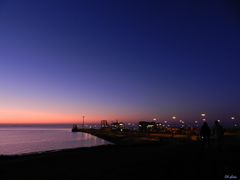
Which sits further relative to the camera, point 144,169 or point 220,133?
point 220,133

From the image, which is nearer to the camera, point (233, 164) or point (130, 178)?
point (130, 178)

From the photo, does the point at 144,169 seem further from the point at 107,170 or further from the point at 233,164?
the point at 233,164

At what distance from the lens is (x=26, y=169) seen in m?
19.4

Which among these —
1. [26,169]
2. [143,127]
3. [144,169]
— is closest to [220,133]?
[144,169]

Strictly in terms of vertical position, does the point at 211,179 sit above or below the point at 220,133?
below

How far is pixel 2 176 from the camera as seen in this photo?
55.9 feet

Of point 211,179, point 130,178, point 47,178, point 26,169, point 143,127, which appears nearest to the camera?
point 211,179

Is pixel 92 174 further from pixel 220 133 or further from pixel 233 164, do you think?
pixel 220 133

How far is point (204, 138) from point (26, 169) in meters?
13.0

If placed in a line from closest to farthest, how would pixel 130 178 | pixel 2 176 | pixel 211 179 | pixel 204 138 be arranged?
pixel 211 179 < pixel 130 178 < pixel 2 176 < pixel 204 138

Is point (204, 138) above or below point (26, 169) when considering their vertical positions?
above

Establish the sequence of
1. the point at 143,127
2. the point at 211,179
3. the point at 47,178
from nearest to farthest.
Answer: the point at 211,179
the point at 47,178
the point at 143,127

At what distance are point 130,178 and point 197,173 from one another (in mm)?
3056

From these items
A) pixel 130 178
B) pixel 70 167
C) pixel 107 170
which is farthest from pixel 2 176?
pixel 130 178
